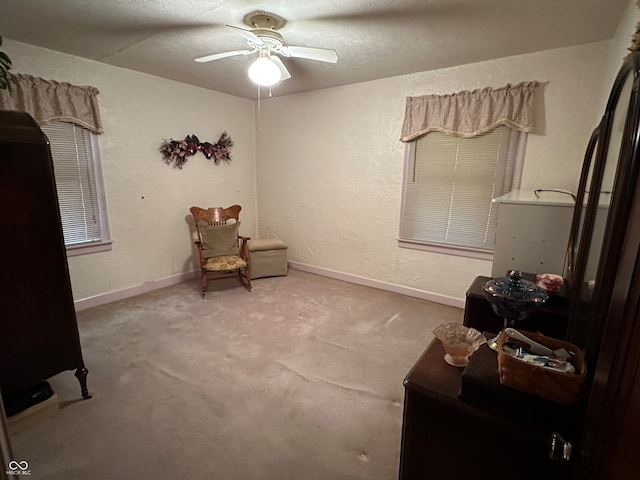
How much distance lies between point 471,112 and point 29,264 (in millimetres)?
3395

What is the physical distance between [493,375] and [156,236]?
3.65m

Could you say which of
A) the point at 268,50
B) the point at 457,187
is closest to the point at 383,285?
the point at 457,187

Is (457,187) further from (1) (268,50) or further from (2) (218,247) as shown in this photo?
(2) (218,247)

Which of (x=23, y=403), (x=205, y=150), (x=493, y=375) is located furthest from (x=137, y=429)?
(x=205, y=150)

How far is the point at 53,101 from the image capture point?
2.75 meters

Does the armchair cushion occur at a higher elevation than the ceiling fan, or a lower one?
lower

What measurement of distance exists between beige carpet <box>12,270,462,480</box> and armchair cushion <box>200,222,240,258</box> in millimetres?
632

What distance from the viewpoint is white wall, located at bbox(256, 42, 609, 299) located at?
2.57 meters

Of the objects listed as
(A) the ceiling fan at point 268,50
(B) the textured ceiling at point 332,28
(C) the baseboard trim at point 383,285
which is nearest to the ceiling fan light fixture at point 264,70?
(A) the ceiling fan at point 268,50

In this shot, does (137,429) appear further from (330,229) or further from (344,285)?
(330,229)

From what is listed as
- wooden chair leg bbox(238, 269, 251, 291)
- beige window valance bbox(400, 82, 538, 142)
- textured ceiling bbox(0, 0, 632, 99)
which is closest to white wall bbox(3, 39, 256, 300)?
textured ceiling bbox(0, 0, 632, 99)

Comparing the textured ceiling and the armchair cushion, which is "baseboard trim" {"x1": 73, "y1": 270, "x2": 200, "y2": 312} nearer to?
the armchair cushion

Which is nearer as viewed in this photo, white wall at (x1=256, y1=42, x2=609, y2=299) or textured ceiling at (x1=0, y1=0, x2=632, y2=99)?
textured ceiling at (x1=0, y1=0, x2=632, y2=99)

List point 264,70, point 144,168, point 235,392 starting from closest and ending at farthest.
A: point 235,392 < point 264,70 < point 144,168
